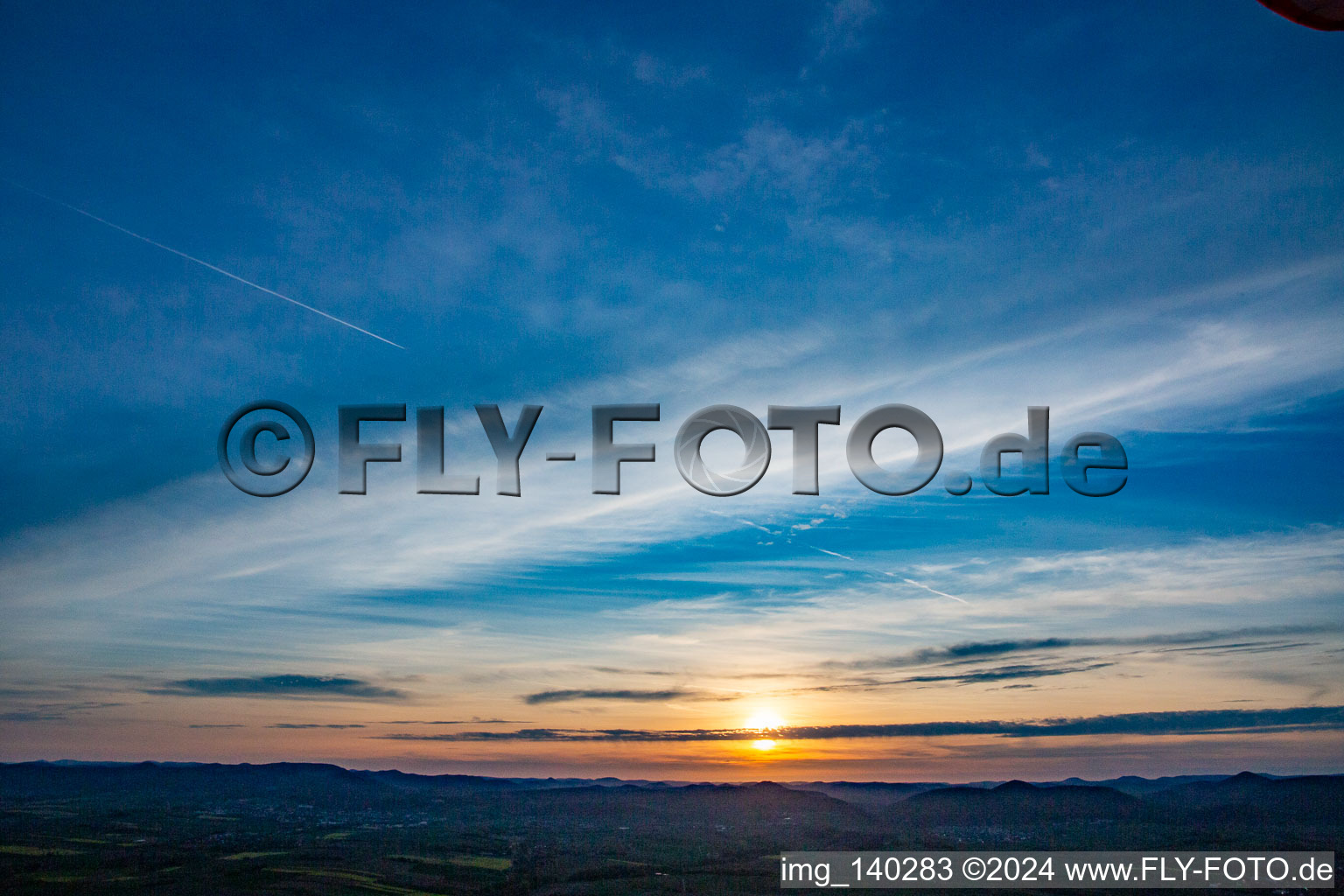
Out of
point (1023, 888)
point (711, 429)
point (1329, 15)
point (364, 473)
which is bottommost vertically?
point (1023, 888)

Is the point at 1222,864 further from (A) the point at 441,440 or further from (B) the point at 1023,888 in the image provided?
(A) the point at 441,440

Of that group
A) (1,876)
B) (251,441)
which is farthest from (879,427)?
(1,876)

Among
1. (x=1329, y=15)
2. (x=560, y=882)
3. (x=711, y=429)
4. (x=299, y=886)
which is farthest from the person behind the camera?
(x=560, y=882)

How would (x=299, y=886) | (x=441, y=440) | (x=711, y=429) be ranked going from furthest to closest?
(x=299, y=886) < (x=711, y=429) < (x=441, y=440)

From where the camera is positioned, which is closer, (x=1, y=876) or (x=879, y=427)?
(x=879, y=427)

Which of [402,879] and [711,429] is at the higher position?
[711,429]

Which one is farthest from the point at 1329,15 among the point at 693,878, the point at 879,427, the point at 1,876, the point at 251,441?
the point at 1,876

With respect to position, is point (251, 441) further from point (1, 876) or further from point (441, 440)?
point (1, 876)

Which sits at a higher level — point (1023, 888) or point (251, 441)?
point (251, 441)

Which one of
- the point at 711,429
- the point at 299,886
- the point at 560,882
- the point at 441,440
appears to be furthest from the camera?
the point at 560,882
